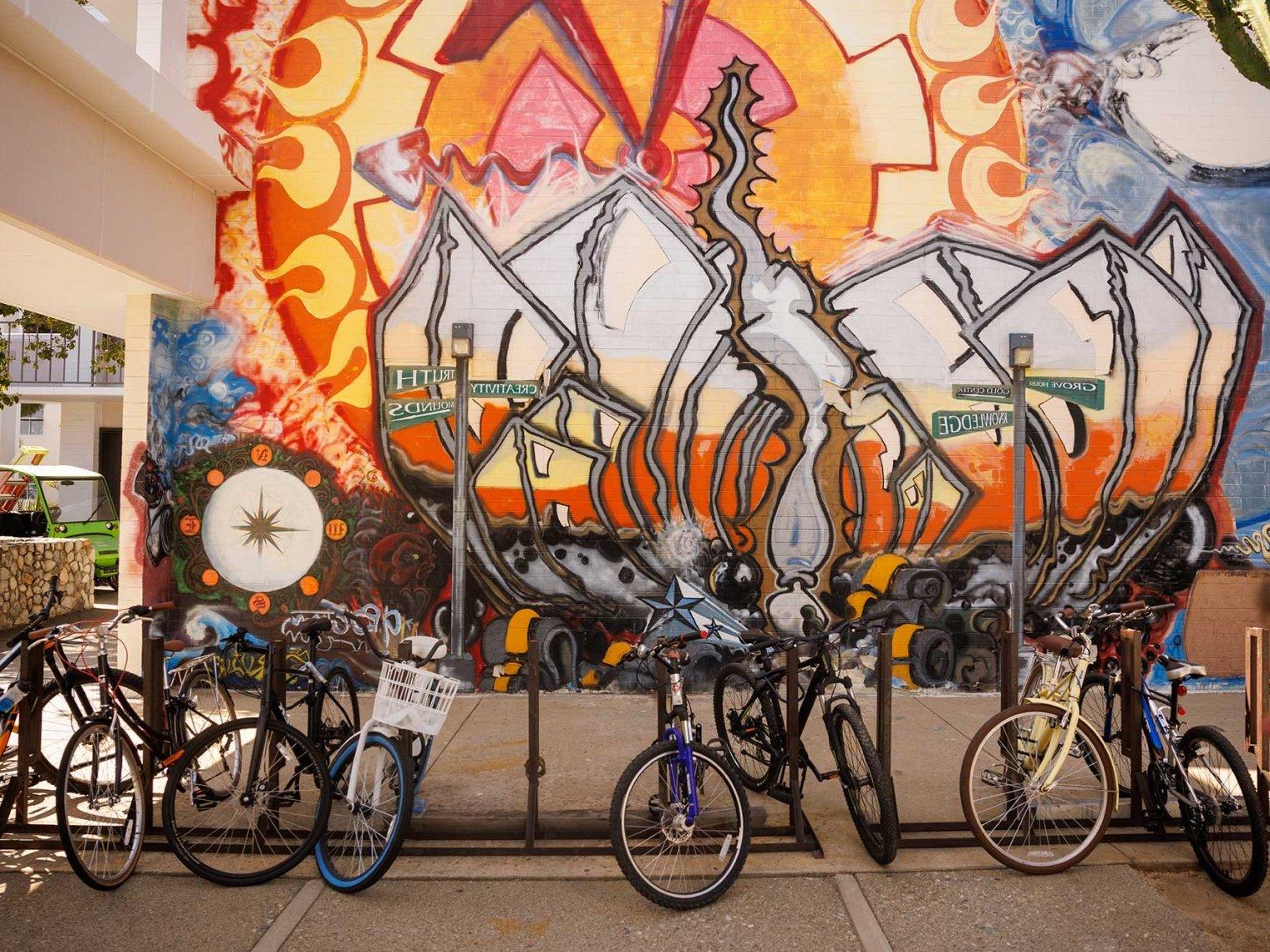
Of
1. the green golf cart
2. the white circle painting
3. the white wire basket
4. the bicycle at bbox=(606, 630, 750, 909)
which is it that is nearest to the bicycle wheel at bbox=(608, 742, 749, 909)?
the bicycle at bbox=(606, 630, 750, 909)

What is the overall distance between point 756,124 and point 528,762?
18.3 feet

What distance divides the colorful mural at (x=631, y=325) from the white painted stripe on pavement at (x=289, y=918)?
11.2ft

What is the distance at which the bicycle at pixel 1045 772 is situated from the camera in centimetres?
414

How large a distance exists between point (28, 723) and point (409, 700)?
2007 millimetres

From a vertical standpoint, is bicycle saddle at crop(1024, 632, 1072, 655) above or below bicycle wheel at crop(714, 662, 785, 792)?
above

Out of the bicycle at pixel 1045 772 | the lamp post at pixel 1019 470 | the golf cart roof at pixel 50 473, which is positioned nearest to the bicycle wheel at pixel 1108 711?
the bicycle at pixel 1045 772

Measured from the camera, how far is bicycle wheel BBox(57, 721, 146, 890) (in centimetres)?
384

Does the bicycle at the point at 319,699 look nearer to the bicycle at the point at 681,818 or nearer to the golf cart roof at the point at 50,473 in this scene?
the bicycle at the point at 681,818

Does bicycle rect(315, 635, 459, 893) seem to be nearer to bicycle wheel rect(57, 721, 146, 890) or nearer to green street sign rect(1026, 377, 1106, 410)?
bicycle wheel rect(57, 721, 146, 890)

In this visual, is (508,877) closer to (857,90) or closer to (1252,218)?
(857,90)

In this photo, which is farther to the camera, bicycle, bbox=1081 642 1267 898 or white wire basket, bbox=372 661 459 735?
white wire basket, bbox=372 661 459 735

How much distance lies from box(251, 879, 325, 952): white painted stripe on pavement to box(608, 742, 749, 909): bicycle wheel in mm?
1361

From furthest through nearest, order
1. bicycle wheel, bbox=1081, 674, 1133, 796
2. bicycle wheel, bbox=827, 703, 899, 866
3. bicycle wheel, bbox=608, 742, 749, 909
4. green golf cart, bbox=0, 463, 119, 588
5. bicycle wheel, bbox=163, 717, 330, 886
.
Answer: green golf cart, bbox=0, 463, 119, 588 < bicycle wheel, bbox=1081, 674, 1133, 796 < bicycle wheel, bbox=827, 703, 899, 866 < bicycle wheel, bbox=163, 717, 330, 886 < bicycle wheel, bbox=608, 742, 749, 909

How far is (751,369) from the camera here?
7367mm
